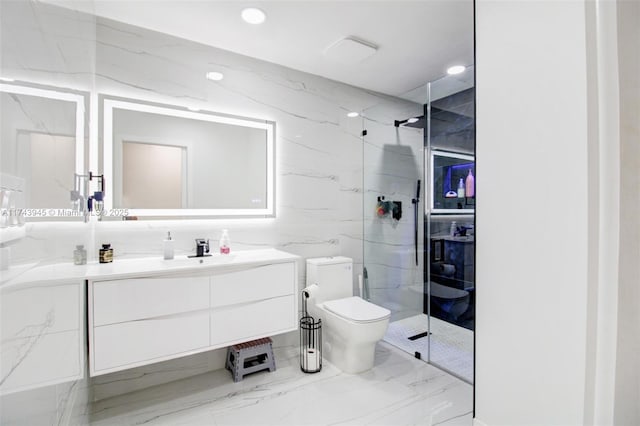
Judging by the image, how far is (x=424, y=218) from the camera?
108 inches

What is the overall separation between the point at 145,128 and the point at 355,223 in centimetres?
201

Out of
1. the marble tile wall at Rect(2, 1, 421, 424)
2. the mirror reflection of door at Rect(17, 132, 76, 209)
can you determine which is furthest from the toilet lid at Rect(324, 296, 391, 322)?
the mirror reflection of door at Rect(17, 132, 76, 209)

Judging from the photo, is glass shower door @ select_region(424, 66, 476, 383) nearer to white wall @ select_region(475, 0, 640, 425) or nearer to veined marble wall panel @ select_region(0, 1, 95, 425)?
white wall @ select_region(475, 0, 640, 425)

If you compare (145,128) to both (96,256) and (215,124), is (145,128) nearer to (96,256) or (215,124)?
(215,124)

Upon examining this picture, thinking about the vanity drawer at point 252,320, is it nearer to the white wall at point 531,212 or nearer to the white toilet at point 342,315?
the white toilet at point 342,315

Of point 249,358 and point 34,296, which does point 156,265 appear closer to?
point 249,358

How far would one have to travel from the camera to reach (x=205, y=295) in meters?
1.88

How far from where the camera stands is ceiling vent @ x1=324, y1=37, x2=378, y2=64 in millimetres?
2207

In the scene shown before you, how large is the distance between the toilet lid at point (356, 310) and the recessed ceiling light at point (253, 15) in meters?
2.13

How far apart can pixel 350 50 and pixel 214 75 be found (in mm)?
→ 1085

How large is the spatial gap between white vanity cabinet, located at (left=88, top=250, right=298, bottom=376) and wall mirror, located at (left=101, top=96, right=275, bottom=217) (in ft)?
1.70

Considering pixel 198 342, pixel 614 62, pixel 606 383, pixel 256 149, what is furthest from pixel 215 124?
pixel 606 383

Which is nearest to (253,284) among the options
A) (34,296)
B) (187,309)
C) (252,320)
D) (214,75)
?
(252,320)

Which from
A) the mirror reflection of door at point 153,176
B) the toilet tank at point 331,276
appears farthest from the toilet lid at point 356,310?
the mirror reflection of door at point 153,176
